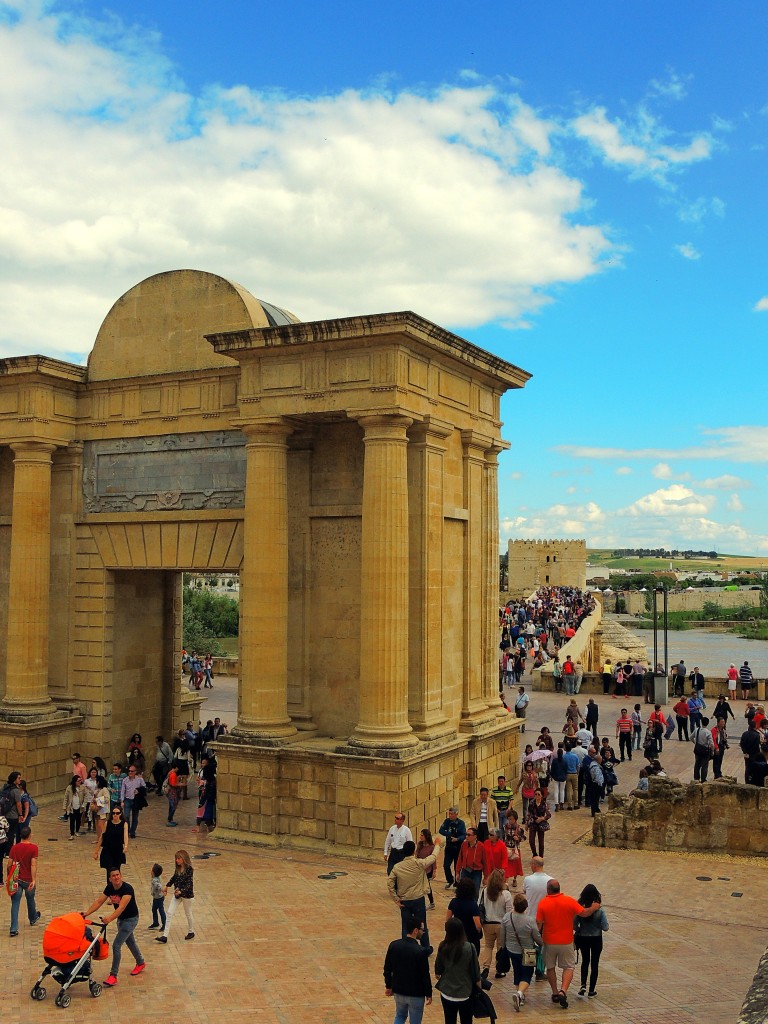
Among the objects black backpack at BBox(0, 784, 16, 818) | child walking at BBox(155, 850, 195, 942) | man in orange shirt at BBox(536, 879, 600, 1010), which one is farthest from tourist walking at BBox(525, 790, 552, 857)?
black backpack at BBox(0, 784, 16, 818)

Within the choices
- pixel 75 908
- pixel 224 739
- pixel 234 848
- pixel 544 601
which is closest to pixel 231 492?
pixel 224 739

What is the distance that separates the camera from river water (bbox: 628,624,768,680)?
172ft

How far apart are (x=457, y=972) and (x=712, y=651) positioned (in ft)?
208

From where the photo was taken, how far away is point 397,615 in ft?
50.0

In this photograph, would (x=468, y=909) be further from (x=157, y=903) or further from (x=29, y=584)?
(x=29, y=584)

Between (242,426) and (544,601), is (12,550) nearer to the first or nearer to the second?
(242,426)

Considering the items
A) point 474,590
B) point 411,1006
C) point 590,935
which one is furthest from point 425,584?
point 411,1006

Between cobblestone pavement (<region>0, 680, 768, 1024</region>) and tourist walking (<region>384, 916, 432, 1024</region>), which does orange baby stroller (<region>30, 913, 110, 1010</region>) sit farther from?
tourist walking (<region>384, 916, 432, 1024</region>)

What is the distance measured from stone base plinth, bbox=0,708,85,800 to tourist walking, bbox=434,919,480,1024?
41.1 ft

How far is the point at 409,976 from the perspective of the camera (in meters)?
7.89

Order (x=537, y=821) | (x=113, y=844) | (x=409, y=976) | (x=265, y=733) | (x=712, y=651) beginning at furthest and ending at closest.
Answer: (x=712, y=651) → (x=265, y=733) → (x=537, y=821) → (x=113, y=844) → (x=409, y=976)

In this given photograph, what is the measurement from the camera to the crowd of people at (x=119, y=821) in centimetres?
1030

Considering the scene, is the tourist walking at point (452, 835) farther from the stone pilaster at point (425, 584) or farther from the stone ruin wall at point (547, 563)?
the stone ruin wall at point (547, 563)

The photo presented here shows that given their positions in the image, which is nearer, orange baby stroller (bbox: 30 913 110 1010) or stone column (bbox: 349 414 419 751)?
orange baby stroller (bbox: 30 913 110 1010)
